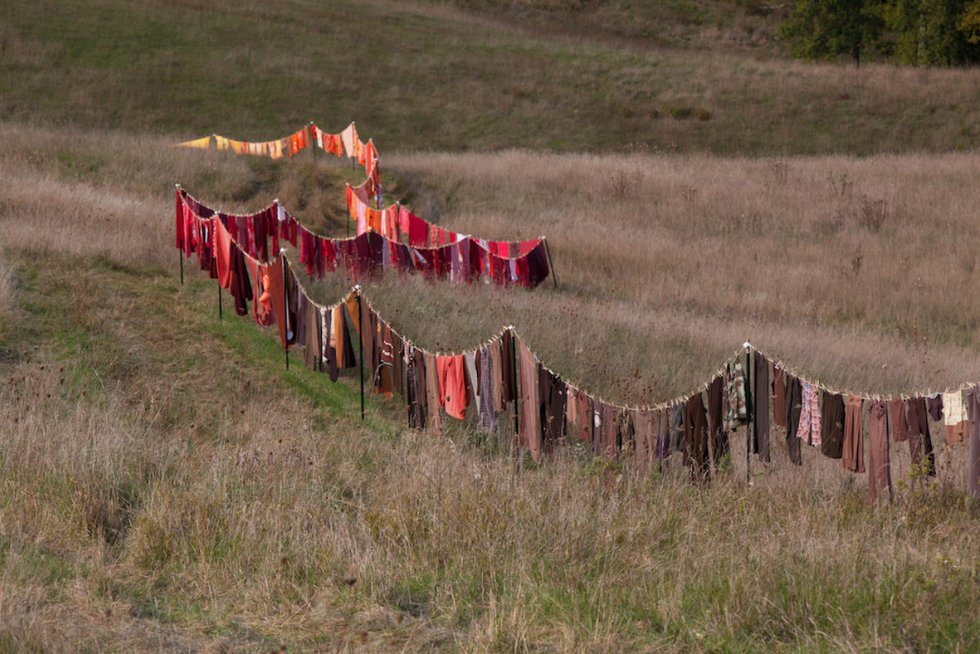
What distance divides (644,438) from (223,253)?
22.8ft

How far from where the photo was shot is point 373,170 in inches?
915

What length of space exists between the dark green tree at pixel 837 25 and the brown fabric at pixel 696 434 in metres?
43.5

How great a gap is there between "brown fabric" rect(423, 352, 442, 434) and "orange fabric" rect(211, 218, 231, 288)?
4652 millimetres

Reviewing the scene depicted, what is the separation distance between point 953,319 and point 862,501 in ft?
30.4

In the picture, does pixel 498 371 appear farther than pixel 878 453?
Yes

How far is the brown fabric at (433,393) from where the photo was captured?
965 cm

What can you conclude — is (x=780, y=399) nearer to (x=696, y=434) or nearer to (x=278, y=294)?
(x=696, y=434)

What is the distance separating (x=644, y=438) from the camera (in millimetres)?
8492

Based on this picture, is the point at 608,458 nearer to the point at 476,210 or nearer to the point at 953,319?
the point at 953,319

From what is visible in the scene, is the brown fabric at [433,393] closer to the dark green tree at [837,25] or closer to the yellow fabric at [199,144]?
the yellow fabric at [199,144]

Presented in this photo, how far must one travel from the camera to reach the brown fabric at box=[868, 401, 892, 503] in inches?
307

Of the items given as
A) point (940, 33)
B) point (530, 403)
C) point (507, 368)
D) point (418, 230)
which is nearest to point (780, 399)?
point (530, 403)

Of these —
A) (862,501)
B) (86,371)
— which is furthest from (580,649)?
(86,371)

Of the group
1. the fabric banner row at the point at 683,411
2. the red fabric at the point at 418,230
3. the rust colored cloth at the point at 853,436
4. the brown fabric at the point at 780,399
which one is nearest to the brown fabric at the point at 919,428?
the fabric banner row at the point at 683,411
